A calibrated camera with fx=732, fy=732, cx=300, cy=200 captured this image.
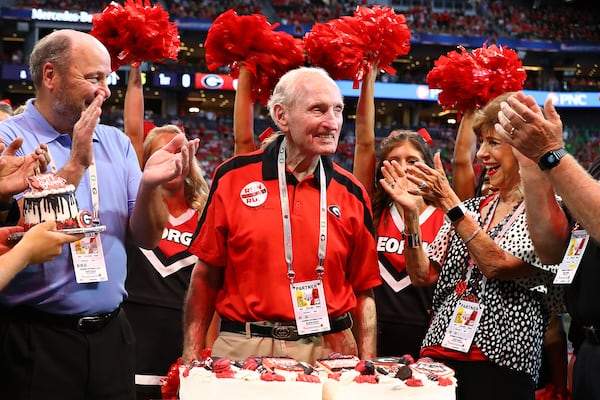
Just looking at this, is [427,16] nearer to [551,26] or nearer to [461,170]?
[551,26]

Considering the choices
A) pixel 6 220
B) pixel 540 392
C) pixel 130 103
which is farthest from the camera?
pixel 130 103

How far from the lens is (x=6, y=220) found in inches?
88.4

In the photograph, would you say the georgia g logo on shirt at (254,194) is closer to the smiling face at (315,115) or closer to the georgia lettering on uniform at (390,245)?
the smiling face at (315,115)

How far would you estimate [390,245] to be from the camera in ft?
11.3

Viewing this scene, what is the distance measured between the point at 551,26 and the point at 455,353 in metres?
33.3

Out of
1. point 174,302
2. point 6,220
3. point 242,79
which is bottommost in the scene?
point 174,302

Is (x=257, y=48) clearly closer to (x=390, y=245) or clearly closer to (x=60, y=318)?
(x=390, y=245)

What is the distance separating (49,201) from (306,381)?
33.8 inches

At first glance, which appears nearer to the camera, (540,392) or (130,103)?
(540,392)

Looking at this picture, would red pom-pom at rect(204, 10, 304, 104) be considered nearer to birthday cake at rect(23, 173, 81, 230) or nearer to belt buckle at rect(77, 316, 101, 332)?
belt buckle at rect(77, 316, 101, 332)

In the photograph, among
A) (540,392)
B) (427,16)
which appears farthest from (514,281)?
(427,16)

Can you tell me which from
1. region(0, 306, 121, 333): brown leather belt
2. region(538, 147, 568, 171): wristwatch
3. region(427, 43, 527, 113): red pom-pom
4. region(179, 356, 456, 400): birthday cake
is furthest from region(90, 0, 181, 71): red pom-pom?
region(538, 147, 568, 171): wristwatch

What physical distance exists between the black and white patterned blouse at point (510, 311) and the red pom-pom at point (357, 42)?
3.22ft

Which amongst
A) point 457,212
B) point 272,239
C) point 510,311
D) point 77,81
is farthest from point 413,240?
point 77,81
